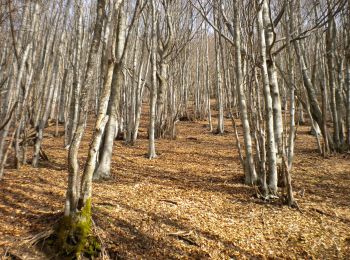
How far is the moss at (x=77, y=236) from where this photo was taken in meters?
2.96

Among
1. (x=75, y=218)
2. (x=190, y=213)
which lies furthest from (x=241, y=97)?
(x=75, y=218)

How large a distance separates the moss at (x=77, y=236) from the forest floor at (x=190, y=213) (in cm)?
19

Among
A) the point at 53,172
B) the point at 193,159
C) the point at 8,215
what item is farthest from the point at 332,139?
the point at 8,215

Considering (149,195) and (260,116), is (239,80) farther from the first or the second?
(149,195)

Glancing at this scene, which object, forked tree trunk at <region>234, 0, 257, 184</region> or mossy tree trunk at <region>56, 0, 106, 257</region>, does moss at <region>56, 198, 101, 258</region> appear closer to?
mossy tree trunk at <region>56, 0, 106, 257</region>

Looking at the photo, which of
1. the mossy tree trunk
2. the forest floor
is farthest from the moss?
the forest floor

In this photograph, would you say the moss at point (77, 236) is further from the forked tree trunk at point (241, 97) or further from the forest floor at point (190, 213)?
the forked tree trunk at point (241, 97)

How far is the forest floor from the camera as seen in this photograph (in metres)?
3.22

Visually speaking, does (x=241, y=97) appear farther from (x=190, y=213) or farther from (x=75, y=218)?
(x=75, y=218)

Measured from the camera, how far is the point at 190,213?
4055 mm

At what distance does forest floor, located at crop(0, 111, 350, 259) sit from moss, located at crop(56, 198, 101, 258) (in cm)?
19

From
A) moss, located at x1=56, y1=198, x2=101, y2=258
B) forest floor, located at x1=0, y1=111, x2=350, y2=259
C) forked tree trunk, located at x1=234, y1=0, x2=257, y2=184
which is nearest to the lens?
moss, located at x1=56, y1=198, x2=101, y2=258

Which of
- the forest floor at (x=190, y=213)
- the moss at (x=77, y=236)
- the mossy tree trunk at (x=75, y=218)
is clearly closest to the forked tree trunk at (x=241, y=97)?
the forest floor at (x=190, y=213)

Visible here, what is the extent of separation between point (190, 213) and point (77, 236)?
161cm
